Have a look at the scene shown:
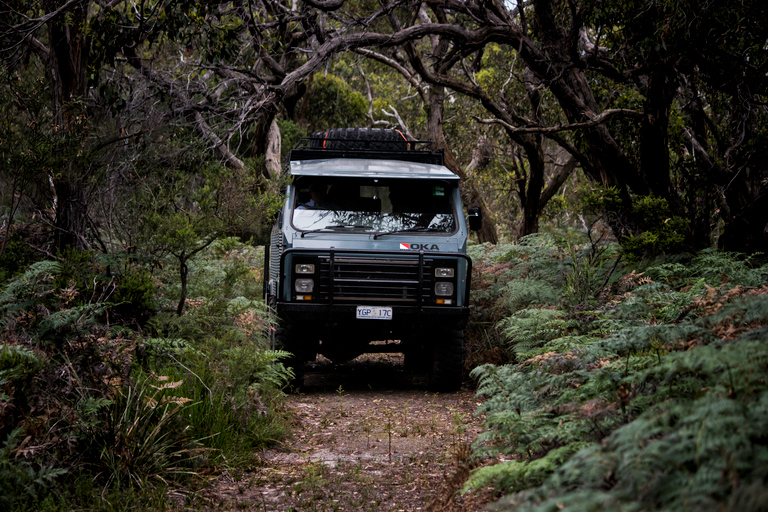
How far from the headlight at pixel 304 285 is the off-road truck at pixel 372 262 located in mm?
11

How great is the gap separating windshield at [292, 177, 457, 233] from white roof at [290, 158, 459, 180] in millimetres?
136

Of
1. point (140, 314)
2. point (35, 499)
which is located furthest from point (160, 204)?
point (35, 499)

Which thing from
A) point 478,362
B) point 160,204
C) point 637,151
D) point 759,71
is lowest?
point 478,362

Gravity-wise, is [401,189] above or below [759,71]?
below

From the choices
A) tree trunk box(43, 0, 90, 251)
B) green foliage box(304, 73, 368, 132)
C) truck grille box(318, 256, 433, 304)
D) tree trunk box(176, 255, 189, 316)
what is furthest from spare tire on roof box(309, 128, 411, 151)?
green foliage box(304, 73, 368, 132)

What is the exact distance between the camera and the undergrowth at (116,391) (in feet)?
13.2

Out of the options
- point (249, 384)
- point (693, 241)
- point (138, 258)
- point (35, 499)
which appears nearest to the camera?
point (35, 499)

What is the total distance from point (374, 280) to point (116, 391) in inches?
144

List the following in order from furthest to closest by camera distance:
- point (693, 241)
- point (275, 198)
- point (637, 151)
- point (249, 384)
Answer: point (637, 151), point (693, 241), point (275, 198), point (249, 384)

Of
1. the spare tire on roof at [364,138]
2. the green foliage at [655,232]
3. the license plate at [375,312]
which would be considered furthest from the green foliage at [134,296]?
the green foliage at [655,232]

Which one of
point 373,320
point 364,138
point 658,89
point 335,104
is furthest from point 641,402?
point 335,104

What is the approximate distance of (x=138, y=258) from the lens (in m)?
6.61

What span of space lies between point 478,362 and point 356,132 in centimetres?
Result: 444

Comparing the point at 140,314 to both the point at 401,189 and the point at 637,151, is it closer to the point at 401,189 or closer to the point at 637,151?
the point at 401,189
